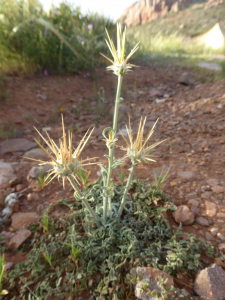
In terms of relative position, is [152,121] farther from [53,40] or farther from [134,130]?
[53,40]

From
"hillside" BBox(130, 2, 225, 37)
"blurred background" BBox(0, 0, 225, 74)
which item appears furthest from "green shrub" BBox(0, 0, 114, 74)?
"hillside" BBox(130, 2, 225, 37)

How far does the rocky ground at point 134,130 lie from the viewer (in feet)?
5.74

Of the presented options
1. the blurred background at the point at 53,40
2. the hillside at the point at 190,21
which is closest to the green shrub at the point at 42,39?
the blurred background at the point at 53,40

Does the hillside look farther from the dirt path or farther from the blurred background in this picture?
the dirt path

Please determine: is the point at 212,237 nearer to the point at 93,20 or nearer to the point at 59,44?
the point at 59,44

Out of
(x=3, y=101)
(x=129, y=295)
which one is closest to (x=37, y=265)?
(x=129, y=295)

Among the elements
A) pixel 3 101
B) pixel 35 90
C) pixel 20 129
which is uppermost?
pixel 35 90

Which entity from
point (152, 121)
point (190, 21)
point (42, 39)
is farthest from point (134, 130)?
point (190, 21)

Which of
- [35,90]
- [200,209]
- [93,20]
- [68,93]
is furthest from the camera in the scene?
[93,20]

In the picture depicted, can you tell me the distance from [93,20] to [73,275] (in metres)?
6.50

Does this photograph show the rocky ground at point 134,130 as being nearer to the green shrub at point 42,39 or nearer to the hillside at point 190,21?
the green shrub at point 42,39

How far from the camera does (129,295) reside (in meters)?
1.21

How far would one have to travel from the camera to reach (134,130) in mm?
3158

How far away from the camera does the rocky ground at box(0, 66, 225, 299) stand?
1.75 metres
